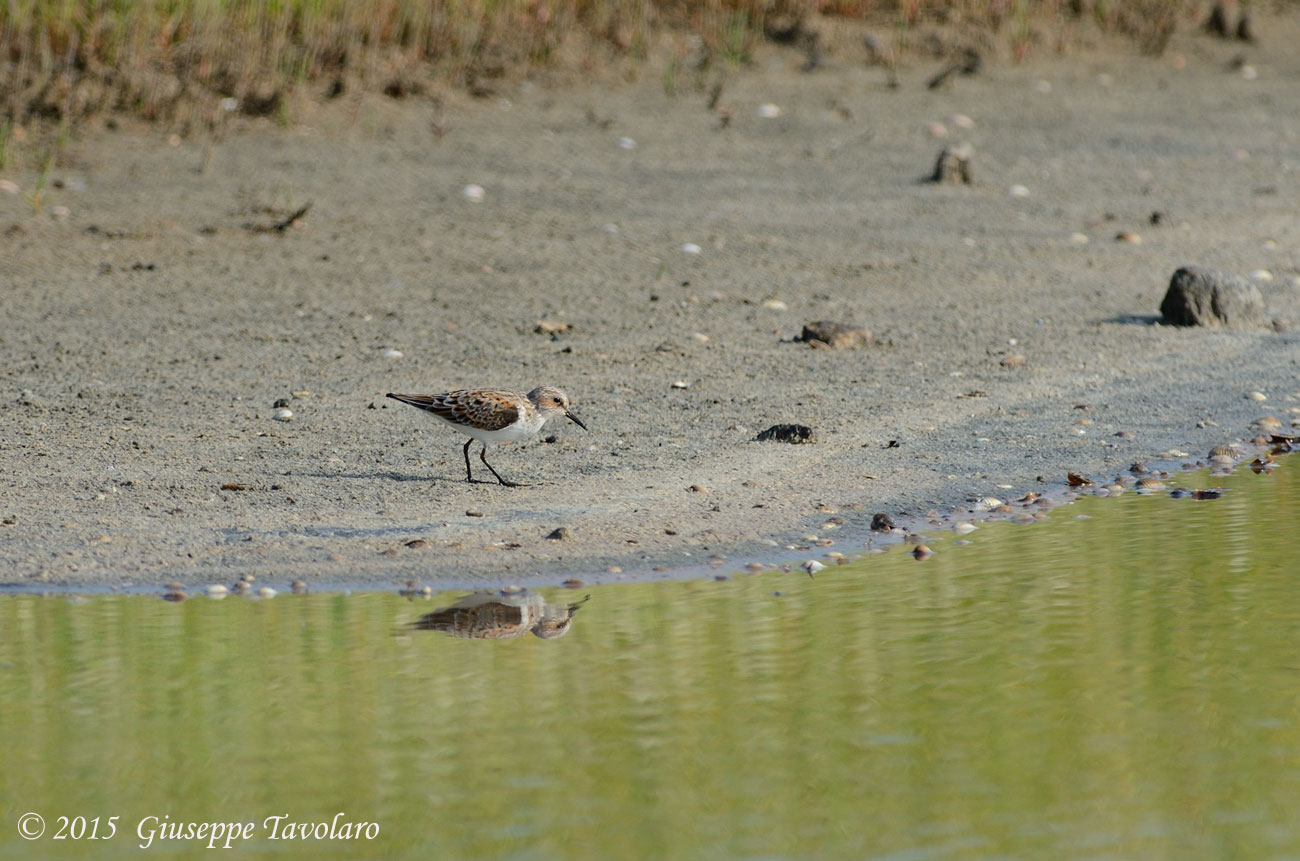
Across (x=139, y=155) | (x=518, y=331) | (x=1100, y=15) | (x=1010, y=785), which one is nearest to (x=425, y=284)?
(x=518, y=331)

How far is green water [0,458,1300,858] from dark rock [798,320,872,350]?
10.2 ft

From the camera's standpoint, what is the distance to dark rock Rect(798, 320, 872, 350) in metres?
9.08

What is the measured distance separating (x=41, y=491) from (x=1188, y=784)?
4.53 m

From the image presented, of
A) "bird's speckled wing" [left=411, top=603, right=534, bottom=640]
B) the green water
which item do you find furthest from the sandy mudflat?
the green water

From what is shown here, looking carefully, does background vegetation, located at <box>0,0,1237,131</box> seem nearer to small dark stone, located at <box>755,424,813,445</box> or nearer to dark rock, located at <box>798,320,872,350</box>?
dark rock, located at <box>798,320,872,350</box>

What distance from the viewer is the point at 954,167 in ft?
40.7

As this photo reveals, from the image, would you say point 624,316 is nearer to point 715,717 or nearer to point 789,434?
point 789,434

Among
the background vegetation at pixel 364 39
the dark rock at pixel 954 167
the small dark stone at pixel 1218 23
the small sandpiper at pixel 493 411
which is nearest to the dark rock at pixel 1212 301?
the dark rock at pixel 954 167

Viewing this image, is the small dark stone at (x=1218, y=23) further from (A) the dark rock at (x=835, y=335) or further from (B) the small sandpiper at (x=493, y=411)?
(B) the small sandpiper at (x=493, y=411)

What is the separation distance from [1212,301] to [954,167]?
3.18 meters

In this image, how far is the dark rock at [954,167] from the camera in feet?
40.6

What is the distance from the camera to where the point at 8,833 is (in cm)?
396

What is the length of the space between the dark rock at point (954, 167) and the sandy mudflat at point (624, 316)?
158 millimetres

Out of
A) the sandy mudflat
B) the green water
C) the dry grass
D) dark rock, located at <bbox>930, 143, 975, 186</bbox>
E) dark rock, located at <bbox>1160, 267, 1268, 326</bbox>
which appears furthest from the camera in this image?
dark rock, located at <bbox>930, 143, 975, 186</bbox>
